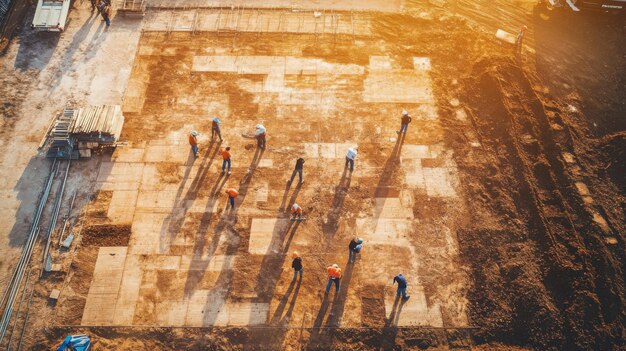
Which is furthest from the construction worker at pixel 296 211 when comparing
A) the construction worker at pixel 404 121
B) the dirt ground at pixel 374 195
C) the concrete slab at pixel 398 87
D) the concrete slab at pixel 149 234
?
the concrete slab at pixel 398 87

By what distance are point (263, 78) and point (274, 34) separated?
3.32m

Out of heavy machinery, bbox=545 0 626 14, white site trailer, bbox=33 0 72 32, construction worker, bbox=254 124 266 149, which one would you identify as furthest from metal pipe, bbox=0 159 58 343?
heavy machinery, bbox=545 0 626 14

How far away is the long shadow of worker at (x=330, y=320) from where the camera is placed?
13.4 meters

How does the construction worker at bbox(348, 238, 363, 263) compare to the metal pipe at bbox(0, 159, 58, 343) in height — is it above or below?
above

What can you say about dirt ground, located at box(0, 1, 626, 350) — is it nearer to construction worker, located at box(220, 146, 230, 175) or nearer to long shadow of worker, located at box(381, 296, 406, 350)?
long shadow of worker, located at box(381, 296, 406, 350)

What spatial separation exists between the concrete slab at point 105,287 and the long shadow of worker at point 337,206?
7685mm

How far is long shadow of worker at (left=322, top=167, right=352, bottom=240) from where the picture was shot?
51.6ft

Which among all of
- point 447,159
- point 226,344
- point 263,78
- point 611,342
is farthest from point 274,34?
point 611,342

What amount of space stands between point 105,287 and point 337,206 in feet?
29.7

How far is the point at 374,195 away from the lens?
16.7 m

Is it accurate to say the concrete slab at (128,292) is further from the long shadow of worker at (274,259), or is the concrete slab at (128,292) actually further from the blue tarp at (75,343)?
the long shadow of worker at (274,259)

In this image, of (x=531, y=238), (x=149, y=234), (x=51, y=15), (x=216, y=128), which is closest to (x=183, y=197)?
(x=149, y=234)

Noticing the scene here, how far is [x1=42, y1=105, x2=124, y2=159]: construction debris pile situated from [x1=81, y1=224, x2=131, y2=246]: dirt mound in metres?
3.68

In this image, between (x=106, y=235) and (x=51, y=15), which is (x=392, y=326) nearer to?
(x=106, y=235)
